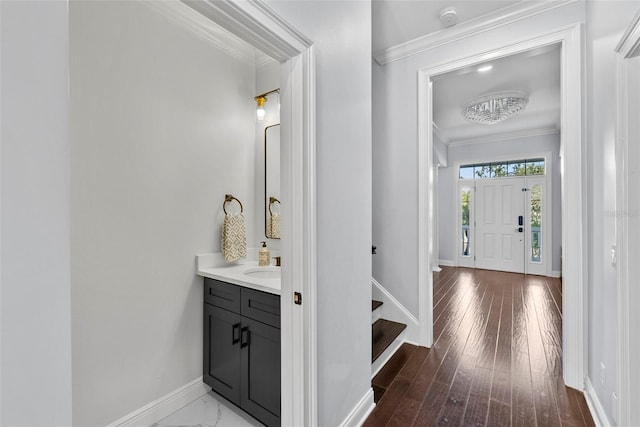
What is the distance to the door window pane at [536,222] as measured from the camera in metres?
5.65

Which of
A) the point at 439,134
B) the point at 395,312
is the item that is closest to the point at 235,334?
the point at 395,312

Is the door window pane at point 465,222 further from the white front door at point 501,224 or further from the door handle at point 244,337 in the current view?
the door handle at point 244,337

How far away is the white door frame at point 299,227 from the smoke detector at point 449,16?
5.19 feet

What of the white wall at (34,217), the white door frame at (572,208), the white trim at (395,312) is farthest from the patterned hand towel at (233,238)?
the white door frame at (572,208)

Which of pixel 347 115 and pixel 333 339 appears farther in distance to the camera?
pixel 347 115

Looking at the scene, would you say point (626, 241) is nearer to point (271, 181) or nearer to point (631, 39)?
point (631, 39)

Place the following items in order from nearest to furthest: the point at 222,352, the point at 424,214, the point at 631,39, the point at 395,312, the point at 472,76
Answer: the point at 631,39 → the point at 222,352 → the point at 424,214 → the point at 395,312 → the point at 472,76

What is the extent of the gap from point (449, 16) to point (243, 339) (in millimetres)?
2755

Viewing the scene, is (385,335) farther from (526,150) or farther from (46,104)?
(526,150)

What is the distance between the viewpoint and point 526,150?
224 inches

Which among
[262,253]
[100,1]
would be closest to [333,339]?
[262,253]

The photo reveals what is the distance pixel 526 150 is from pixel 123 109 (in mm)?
6500

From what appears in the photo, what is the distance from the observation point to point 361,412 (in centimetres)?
172

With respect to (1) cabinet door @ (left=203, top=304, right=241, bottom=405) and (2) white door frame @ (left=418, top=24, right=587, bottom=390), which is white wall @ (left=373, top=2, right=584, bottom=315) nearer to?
(2) white door frame @ (left=418, top=24, right=587, bottom=390)
